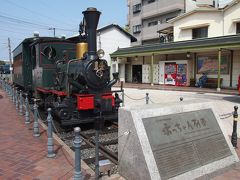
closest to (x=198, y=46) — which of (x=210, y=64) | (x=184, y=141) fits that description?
(x=210, y=64)

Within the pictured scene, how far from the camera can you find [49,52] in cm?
1019

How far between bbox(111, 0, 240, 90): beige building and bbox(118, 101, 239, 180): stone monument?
15467 millimetres

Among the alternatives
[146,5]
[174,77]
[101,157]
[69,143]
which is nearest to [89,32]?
[69,143]

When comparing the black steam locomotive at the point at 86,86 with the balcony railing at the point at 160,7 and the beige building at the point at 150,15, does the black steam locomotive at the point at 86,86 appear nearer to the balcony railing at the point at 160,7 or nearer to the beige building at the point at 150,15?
the beige building at the point at 150,15

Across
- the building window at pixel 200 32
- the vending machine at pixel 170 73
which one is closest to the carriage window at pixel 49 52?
the vending machine at pixel 170 73

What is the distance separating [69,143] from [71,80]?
2.00 metres

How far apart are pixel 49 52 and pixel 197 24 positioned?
19183 millimetres

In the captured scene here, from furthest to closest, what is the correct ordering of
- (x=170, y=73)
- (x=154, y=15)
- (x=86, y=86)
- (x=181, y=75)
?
(x=154, y=15)
(x=170, y=73)
(x=181, y=75)
(x=86, y=86)

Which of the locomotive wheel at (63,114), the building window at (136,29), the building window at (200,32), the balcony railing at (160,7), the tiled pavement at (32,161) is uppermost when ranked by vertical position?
the balcony railing at (160,7)

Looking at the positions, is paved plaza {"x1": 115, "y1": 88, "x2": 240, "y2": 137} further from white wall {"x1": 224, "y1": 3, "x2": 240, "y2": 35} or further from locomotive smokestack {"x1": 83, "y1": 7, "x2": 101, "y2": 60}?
white wall {"x1": 224, "y1": 3, "x2": 240, "y2": 35}

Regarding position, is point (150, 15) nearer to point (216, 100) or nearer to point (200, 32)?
point (200, 32)

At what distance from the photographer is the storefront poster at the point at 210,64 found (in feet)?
71.7

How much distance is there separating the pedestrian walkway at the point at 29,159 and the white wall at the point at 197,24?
68.8 feet

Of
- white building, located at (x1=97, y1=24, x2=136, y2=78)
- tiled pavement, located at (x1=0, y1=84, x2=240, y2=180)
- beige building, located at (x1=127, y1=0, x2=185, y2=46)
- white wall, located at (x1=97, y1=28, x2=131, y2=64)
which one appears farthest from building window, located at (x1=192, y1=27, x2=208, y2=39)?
tiled pavement, located at (x1=0, y1=84, x2=240, y2=180)
